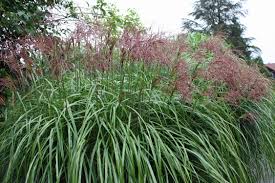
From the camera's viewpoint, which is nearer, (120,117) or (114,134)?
(114,134)

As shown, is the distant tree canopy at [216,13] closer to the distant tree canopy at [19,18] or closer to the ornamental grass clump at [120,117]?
the distant tree canopy at [19,18]

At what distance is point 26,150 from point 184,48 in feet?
Answer: 3.98

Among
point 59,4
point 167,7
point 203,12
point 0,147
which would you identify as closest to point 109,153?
point 0,147

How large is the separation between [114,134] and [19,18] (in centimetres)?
168

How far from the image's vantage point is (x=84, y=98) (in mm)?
2279

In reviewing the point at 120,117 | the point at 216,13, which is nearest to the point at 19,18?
the point at 120,117

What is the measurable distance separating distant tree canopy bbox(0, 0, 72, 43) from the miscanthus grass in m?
0.75

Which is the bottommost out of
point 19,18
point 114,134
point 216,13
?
point 216,13

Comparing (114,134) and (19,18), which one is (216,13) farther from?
(114,134)

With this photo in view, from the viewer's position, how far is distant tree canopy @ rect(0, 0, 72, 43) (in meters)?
3.07

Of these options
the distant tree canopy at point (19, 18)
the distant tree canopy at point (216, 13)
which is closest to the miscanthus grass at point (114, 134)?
the distant tree canopy at point (19, 18)

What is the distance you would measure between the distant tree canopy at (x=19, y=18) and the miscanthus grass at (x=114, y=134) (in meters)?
0.75

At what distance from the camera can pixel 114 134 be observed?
1928 millimetres

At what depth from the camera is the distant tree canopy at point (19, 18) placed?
3072 mm
